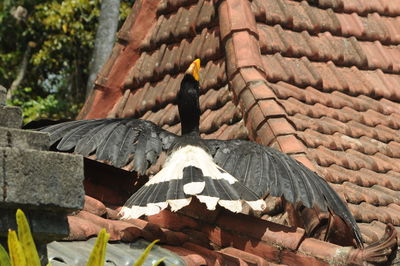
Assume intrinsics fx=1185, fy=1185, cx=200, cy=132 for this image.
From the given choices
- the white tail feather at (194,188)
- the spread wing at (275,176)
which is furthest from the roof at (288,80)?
the white tail feather at (194,188)

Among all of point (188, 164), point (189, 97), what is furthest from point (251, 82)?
point (188, 164)

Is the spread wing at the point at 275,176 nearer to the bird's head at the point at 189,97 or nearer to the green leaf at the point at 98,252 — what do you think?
the bird's head at the point at 189,97

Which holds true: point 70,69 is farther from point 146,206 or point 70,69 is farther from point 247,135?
point 146,206

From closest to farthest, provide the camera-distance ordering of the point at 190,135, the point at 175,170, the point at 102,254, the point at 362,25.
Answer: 1. the point at 102,254
2. the point at 175,170
3. the point at 190,135
4. the point at 362,25

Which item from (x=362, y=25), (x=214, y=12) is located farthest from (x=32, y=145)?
(x=362, y=25)

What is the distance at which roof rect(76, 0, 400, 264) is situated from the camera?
23.2 ft

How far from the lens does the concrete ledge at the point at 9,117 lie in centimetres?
394

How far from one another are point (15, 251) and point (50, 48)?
47.3 ft

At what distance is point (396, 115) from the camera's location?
8.28 metres

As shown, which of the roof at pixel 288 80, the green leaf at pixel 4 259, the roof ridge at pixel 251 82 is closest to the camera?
the green leaf at pixel 4 259

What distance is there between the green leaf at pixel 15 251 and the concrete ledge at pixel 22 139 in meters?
0.48

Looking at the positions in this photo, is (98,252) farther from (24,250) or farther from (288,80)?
(288,80)

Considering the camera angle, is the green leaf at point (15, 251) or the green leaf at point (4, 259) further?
the green leaf at point (4, 259)

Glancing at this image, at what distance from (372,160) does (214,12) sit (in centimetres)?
165
